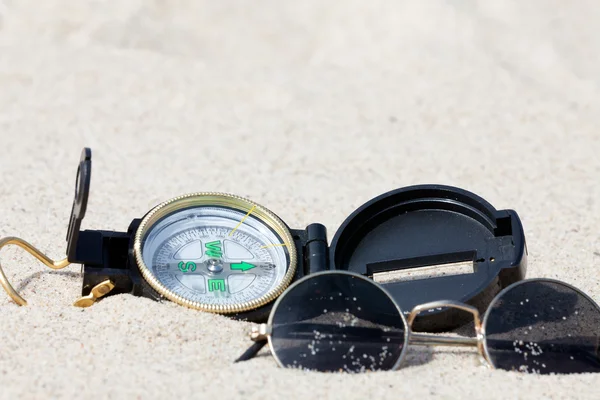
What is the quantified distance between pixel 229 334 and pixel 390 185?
1.55 metres

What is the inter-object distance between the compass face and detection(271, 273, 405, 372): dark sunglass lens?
0.61 ft

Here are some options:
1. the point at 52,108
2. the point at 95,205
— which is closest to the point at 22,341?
the point at 95,205

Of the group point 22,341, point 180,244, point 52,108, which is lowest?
point 22,341

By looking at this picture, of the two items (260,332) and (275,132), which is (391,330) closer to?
(260,332)

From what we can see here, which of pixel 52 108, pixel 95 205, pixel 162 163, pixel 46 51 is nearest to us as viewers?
pixel 95 205

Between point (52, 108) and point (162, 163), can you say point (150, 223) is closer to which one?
point (162, 163)

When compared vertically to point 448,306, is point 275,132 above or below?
above

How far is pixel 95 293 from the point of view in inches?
108

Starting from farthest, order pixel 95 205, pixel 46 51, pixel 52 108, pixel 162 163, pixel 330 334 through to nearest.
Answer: pixel 46 51 → pixel 52 108 → pixel 162 163 → pixel 95 205 → pixel 330 334

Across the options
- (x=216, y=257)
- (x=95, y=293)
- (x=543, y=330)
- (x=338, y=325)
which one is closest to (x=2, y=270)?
(x=95, y=293)

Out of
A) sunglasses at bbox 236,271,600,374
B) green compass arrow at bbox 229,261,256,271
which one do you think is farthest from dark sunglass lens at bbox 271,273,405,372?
green compass arrow at bbox 229,261,256,271

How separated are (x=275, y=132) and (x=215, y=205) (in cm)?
141

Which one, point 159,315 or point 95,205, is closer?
point 159,315

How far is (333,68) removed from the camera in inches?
193
